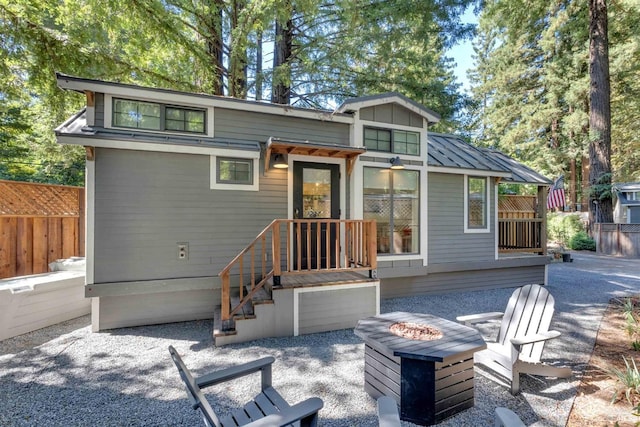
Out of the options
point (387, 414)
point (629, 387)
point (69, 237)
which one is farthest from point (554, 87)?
point (69, 237)

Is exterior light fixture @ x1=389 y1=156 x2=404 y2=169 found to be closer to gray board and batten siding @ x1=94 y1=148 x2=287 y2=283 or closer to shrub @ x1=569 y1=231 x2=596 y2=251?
gray board and batten siding @ x1=94 y1=148 x2=287 y2=283

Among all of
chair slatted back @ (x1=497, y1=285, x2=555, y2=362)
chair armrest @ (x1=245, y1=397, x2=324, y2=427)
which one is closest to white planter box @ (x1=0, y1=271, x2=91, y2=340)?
chair armrest @ (x1=245, y1=397, x2=324, y2=427)

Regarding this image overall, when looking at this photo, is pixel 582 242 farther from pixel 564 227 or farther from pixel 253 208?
pixel 253 208

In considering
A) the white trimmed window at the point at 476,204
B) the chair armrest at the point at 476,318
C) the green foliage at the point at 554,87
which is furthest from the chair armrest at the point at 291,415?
the green foliage at the point at 554,87

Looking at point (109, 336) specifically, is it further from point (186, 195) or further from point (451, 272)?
point (451, 272)

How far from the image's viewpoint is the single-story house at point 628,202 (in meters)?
14.9

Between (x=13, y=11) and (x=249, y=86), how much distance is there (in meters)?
5.41

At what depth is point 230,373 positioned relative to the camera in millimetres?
2098

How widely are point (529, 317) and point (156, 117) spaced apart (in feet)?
19.5

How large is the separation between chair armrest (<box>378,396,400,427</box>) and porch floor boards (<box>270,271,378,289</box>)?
9.28 feet

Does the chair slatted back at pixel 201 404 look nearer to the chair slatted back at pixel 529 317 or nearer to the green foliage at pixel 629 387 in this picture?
the chair slatted back at pixel 529 317

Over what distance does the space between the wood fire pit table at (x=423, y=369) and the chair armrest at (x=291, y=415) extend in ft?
3.09

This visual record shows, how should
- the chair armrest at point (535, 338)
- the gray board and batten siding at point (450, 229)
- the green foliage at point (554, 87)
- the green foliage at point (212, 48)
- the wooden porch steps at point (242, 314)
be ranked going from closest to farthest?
the chair armrest at point (535, 338) < the wooden porch steps at point (242, 314) < the green foliage at point (212, 48) < the gray board and batten siding at point (450, 229) < the green foliage at point (554, 87)

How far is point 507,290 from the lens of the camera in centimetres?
734
